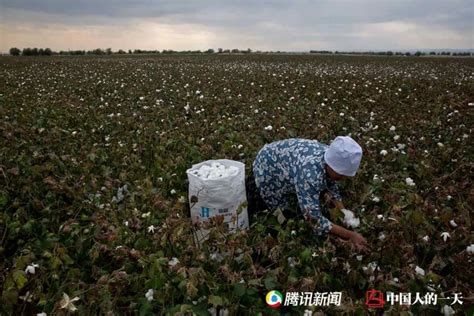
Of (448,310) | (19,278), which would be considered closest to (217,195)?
(19,278)

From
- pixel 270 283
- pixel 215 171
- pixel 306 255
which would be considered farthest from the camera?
pixel 215 171

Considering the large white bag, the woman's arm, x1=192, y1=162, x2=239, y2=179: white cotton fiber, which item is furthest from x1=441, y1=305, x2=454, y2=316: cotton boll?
x1=192, y1=162, x2=239, y2=179: white cotton fiber

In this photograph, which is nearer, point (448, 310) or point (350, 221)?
point (448, 310)

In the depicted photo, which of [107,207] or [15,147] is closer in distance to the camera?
[107,207]

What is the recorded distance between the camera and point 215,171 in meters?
3.38

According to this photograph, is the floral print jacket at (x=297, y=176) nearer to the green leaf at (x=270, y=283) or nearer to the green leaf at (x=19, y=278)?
the green leaf at (x=270, y=283)

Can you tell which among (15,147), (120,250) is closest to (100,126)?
(15,147)

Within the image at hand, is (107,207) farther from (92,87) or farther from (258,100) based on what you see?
(92,87)

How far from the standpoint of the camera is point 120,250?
239 cm

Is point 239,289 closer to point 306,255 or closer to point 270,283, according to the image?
point 270,283

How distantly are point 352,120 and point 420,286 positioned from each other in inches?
202

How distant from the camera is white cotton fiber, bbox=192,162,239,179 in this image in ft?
10.8

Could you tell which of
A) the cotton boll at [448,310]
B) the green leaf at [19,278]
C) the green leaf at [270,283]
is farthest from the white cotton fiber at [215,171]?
the cotton boll at [448,310]

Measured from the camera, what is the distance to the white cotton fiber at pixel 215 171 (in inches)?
130
